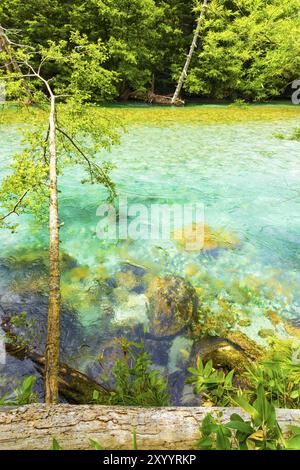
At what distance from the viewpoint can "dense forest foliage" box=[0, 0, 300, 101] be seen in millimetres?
22984

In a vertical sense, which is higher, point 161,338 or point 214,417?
point 214,417

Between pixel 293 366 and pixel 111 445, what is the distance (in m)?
1.55

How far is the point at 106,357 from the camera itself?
13.0ft

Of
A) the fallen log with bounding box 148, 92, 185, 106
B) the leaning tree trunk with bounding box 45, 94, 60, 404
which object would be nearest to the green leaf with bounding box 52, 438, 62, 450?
the leaning tree trunk with bounding box 45, 94, 60, 404

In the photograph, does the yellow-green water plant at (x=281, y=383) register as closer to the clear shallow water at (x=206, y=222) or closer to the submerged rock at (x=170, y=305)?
the clear shallow water at (x=206, y=222)

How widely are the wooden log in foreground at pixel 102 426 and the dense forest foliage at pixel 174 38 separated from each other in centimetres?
2435

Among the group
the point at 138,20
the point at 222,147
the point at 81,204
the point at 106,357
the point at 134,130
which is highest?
the point at 138,20

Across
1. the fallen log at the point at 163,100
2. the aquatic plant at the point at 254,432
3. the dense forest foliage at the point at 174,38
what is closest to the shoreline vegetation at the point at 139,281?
the aquatic plant at the point at 254,432

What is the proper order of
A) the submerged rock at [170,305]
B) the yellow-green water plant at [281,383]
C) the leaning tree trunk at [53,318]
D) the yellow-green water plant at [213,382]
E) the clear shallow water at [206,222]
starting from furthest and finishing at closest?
the clear shallow water at [206,222]
the submerged rock at [170,305]
the leaning tree trunk at [53,318]
the yellow-green water plant at [281,383]
the yellow-green water plant at [213,382]

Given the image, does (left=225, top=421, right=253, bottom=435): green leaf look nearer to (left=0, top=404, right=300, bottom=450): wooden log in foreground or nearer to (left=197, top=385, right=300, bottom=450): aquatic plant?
(left=197, top=385, right=300, bottom=450): aquatic plant

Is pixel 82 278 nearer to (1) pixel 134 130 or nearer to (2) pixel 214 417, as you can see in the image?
(2) pixel 214 417

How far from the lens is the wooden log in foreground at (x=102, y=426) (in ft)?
5.87

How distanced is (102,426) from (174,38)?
3102cm

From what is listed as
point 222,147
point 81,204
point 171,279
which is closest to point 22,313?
point 171,279
